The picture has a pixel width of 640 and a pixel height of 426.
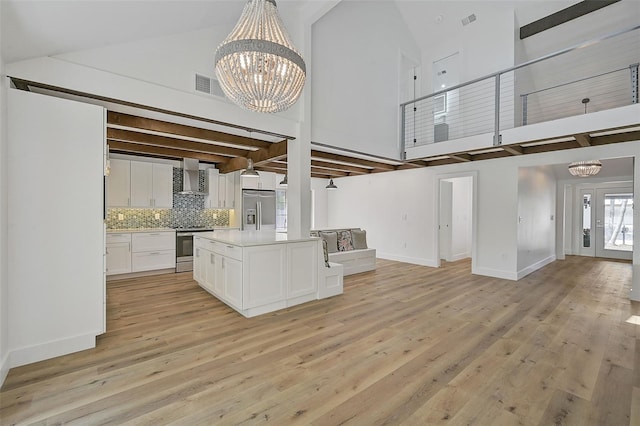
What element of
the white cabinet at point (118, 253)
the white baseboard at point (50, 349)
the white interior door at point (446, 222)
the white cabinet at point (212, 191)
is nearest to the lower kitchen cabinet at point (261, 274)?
the white baseboard at point (50, 349)

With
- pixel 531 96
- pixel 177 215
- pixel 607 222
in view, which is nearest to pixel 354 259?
pixel 177 215

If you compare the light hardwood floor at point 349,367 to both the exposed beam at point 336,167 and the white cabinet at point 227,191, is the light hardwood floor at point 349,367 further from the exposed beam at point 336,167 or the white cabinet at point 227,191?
the exposed beam at point 336,167

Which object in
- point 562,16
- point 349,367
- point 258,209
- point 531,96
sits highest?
point 562,16

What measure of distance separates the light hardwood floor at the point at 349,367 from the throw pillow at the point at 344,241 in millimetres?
1953

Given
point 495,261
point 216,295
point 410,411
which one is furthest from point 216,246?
point 495,261

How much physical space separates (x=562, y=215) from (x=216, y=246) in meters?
9.31

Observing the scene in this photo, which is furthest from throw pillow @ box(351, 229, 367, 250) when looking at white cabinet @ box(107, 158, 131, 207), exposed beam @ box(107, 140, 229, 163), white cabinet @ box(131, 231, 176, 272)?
white cabinet @ box(107, 158, 131, 207)

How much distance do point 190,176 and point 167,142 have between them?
5.19 feet

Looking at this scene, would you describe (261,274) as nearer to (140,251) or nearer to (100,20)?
(100,20)

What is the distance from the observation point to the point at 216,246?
159 inches

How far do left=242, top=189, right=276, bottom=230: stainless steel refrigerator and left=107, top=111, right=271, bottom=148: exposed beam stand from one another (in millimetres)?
2510

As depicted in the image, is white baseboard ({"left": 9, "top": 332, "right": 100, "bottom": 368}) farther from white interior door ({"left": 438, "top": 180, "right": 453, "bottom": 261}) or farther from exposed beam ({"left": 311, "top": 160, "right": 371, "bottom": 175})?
white interior door ({"left": 438, "top": 180, "right": 453, "bottom": 261})

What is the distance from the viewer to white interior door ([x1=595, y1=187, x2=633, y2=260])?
7.60 meters

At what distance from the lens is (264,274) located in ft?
11.7
